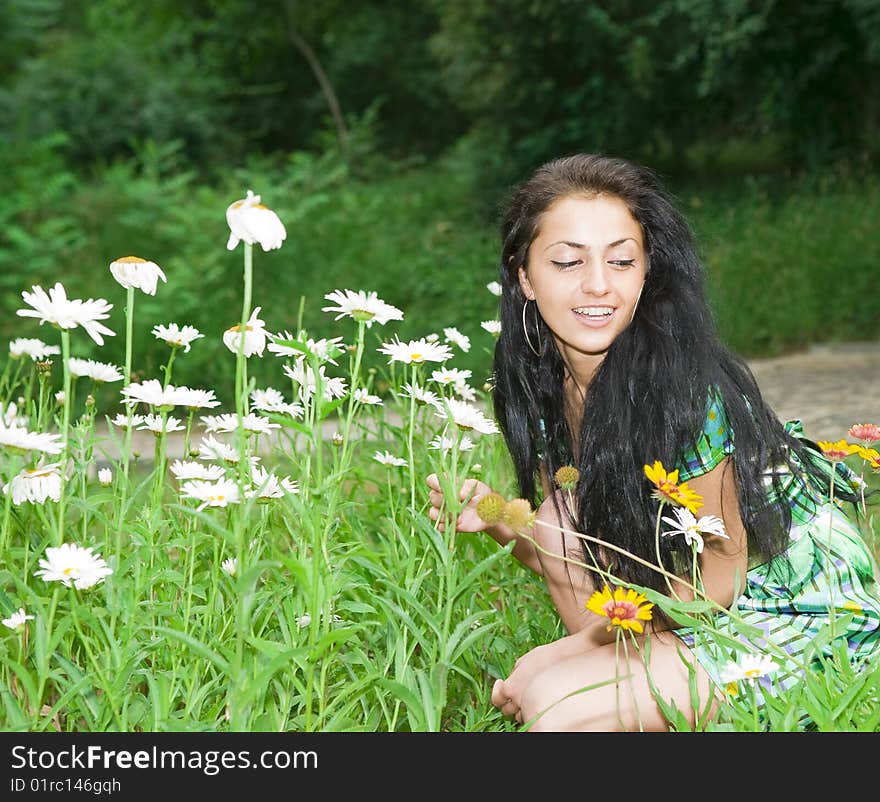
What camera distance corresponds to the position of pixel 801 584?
2324 millimetres

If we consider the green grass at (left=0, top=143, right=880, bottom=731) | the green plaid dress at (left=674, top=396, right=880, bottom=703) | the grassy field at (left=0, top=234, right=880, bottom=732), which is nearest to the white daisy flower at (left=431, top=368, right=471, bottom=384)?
the grassy field at (left=0, top=234, right=880, bottom=732)

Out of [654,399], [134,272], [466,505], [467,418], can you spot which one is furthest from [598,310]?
[134,272]

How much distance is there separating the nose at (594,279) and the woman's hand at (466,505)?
45 cm

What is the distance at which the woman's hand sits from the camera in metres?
2.24

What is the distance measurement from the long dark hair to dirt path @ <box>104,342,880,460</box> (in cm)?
262

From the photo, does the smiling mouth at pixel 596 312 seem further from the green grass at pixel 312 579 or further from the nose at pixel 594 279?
the green grass at pixel 312 579

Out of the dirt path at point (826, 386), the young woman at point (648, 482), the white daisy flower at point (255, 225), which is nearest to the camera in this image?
the white daisy flower at point (255, 225)

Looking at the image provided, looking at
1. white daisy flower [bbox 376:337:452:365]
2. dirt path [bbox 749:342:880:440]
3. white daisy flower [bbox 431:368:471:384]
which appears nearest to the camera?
white daisy flower [bbox 376:337:452:365]

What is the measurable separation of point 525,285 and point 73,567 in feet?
3.78

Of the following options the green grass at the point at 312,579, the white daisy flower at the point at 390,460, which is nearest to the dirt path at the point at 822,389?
the green grass at the point at 312,579

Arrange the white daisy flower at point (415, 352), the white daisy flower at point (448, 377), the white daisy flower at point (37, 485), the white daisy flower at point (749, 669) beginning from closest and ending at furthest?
1. the white daisy flower at point (749, 669)
2. the white daisy flower at point (37, 485)
3. the white daisy flower at point (415, 352)
4. the white daisy flower at point (448, 377)

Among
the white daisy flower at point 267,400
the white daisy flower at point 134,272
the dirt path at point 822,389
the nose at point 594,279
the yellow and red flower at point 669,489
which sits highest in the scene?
the dirt path at point 822,389

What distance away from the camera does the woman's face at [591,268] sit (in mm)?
2393

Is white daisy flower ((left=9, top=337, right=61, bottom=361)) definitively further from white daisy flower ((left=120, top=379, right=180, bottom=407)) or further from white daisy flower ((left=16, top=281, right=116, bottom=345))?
white daisy flower ((left=16, top=281, right=116, bottom=345))
